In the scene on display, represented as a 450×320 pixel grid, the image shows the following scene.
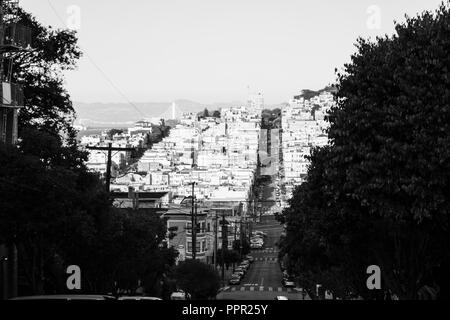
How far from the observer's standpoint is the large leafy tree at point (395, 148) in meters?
23.1

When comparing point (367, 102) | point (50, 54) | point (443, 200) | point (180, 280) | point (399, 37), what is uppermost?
point (50, 54)

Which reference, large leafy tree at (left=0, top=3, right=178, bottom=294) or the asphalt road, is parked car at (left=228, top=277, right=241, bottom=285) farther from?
large leafy tree at (left=0, top=3, right=178, bottom=294)

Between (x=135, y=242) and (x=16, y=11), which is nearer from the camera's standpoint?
(x=135, y=242)

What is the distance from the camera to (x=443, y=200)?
902 inches

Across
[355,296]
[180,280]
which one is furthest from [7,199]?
[180,280]

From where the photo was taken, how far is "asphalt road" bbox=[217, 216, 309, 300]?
66750mm

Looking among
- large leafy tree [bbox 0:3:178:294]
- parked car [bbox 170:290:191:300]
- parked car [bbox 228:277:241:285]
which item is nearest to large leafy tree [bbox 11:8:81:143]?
large leafy tree [bbox 0:3:178:294]

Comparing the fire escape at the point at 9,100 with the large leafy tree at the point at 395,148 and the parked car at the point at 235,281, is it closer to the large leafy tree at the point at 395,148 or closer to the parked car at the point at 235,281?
the large leafy tree at the point at 395,148

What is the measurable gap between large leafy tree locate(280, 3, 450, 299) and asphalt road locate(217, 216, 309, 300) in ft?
98.2

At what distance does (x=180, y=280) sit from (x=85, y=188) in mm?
27718

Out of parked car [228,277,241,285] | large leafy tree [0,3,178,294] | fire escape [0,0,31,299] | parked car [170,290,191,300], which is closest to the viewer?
large leafy tree [0,3,178,294]

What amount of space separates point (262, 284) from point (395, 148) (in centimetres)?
6976
